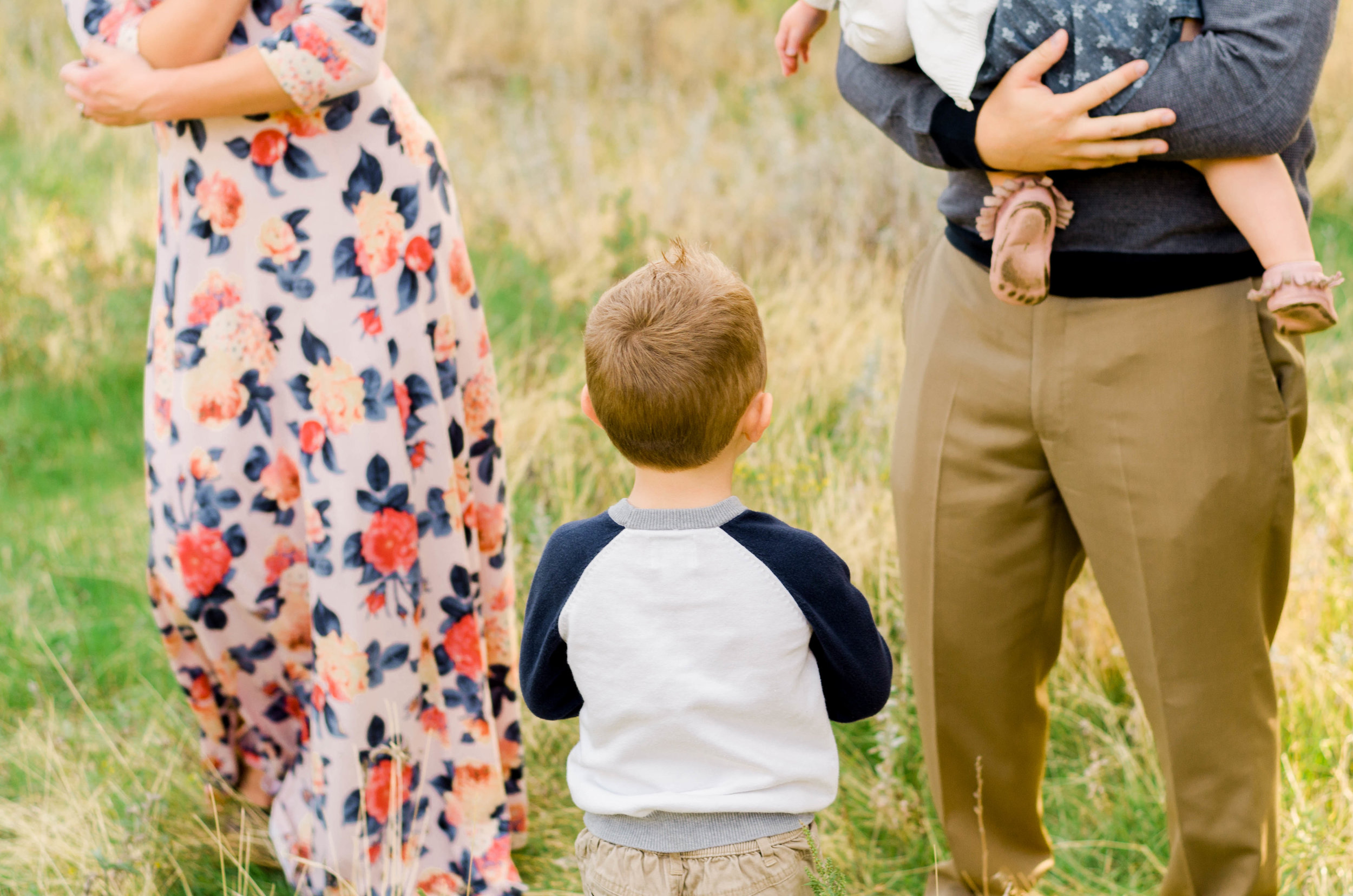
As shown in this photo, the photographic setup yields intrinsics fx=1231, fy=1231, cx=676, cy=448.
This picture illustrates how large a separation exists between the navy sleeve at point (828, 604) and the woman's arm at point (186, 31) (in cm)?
124

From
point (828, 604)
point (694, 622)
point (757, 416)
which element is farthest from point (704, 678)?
point (757, 416)

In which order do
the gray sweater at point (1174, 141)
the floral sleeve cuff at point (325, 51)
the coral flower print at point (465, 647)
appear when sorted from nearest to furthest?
the gray sweater at point (1174, 141) → the floral sleeve cuff at point (325, 51) → the coral flower print at point (465, 647)

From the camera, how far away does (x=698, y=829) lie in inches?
58.2

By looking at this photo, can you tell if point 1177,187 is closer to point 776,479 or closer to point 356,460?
point 356,460

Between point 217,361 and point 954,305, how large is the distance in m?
1.25

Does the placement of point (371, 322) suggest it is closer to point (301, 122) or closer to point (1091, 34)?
point (301, 122)

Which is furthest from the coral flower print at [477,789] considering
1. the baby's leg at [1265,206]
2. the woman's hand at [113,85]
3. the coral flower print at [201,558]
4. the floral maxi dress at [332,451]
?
the baby's leg at [1265,206]

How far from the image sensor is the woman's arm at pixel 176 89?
195 centimetres

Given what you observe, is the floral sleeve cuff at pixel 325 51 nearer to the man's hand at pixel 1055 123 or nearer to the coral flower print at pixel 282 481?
the coral flower print at pixel 282 481

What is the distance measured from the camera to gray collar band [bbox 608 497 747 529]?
1.46 metres

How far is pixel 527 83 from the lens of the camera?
27.2 feet

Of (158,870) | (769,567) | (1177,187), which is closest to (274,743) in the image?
(158,870)

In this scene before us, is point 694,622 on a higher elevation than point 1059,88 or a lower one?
lower

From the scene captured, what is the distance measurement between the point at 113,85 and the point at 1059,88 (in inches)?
58.9
